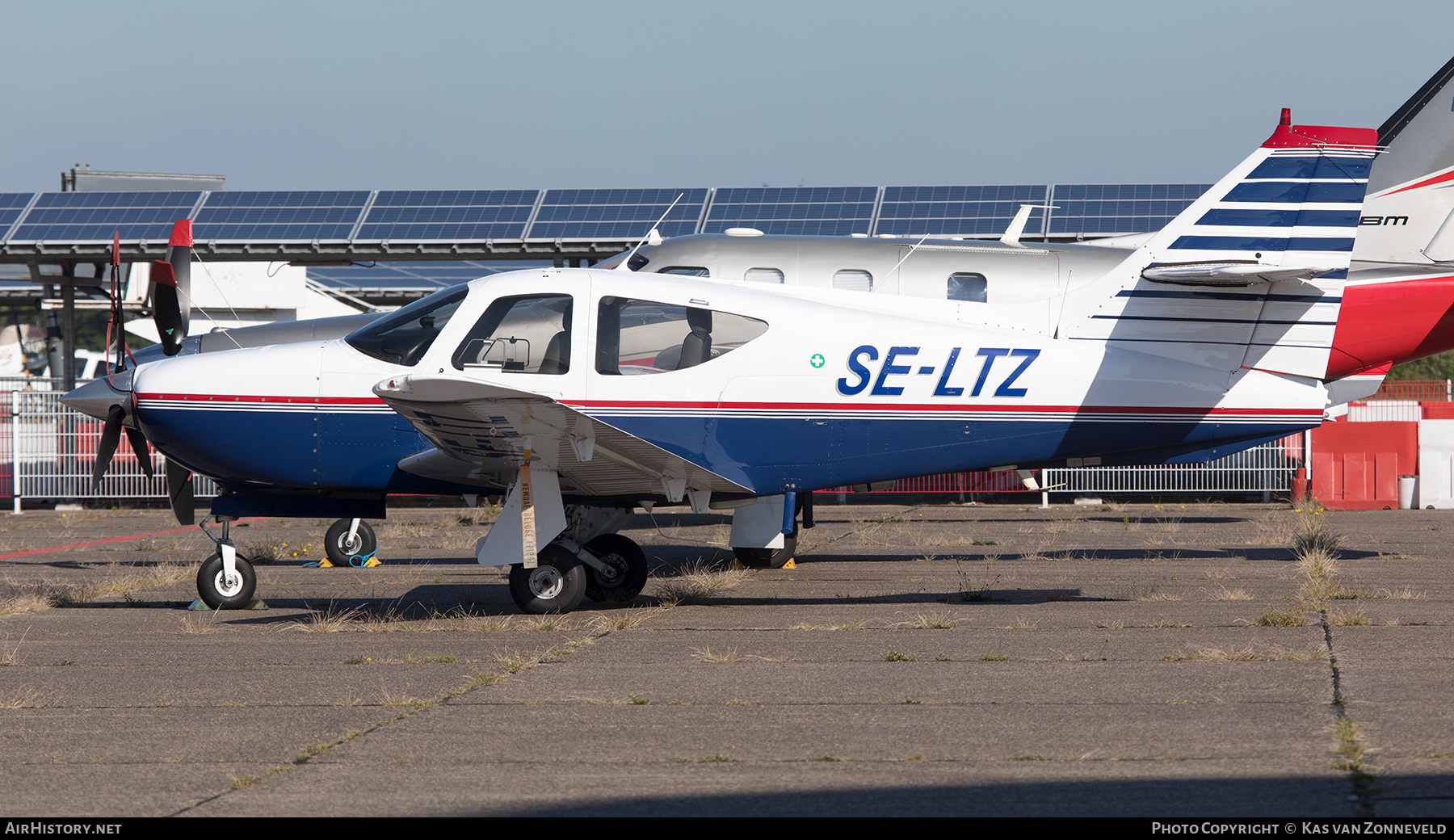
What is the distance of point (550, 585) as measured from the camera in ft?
29.3

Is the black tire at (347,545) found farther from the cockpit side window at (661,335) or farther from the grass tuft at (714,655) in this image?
the grass tuft at (714,655)

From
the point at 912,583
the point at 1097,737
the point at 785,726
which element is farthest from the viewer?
the point at 912,583

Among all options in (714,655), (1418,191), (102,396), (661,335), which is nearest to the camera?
(714,655)

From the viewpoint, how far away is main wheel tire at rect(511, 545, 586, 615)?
8.89 metres

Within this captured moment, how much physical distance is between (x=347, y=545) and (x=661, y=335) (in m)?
5.70

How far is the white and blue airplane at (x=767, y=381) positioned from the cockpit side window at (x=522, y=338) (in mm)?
16

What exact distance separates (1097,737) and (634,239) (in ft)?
59.3

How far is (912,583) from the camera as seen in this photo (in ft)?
35.5

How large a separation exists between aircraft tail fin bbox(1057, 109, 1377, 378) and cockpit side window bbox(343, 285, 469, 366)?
4.59 metres

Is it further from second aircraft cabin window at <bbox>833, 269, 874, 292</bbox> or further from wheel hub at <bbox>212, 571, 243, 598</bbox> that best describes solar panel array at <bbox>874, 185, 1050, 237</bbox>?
wheel hub at <bbox>212, 571, 243, 598</bbox>

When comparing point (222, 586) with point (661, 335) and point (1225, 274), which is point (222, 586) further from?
point (1225, 274)

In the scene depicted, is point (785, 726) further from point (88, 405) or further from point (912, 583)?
point (88, 405)

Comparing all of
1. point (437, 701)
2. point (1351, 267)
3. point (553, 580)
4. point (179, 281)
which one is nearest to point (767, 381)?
point (553, 580)
